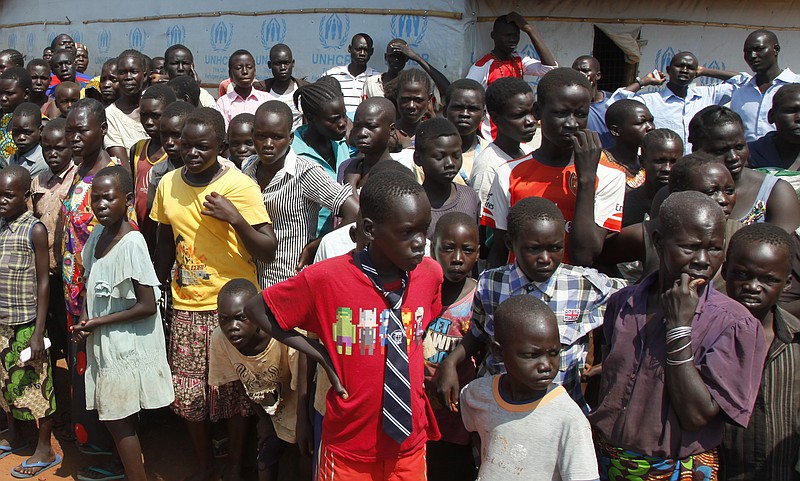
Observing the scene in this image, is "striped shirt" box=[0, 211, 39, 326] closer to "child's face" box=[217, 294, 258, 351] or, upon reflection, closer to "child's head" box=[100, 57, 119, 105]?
"child's face" box=[217, 294, 258, 351]

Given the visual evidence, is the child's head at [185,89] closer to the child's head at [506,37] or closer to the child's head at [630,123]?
the child's head at [506,37]

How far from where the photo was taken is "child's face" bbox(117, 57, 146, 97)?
5633mm

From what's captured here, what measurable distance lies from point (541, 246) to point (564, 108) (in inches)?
32.9

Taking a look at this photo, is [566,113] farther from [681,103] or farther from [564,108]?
[681,103]

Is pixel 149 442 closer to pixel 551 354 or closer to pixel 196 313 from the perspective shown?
pixel 196 313

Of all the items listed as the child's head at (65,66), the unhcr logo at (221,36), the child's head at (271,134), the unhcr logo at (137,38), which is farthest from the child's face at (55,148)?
the unhcr logo at (137,38)

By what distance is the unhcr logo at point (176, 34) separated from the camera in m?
10.2

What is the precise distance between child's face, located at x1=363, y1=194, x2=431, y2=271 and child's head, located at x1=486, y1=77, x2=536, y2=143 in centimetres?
174

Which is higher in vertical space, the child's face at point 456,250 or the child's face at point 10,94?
the child's face at point 10,94

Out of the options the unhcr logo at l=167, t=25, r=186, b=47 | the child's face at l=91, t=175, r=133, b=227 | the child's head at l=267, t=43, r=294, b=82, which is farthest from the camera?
the unhcr logo at l=167, t=25, r=186, b=47

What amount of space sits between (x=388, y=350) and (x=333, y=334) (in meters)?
0.19

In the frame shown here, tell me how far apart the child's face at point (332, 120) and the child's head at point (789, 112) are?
2.46 metres

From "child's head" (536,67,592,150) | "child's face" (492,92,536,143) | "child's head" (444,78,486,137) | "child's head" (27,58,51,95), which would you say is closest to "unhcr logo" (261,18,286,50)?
"child's head" (27,58,51,95)

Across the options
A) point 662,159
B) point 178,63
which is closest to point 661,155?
point 662,159
